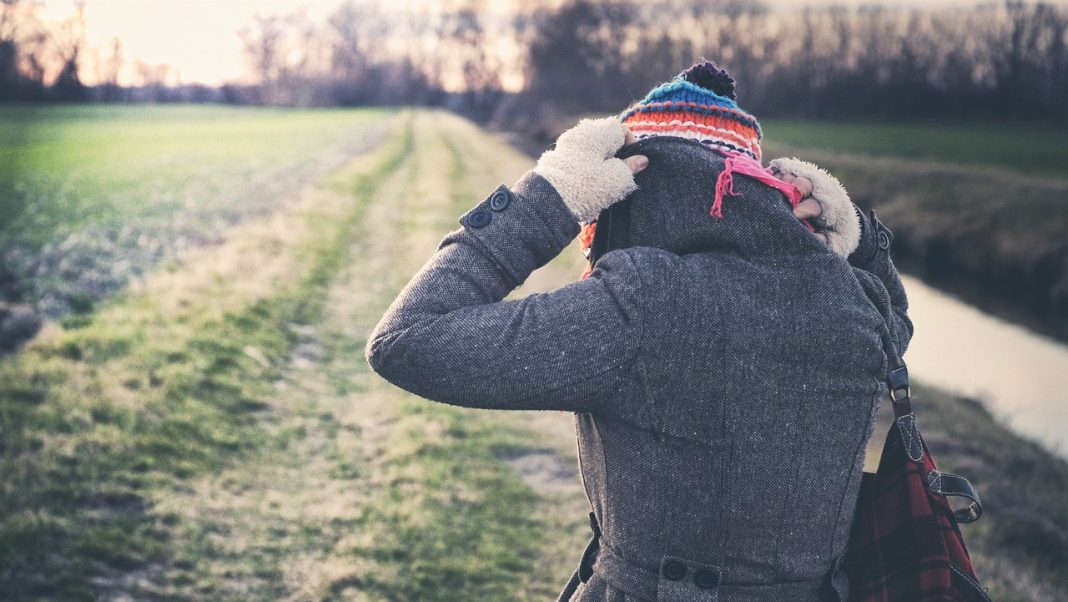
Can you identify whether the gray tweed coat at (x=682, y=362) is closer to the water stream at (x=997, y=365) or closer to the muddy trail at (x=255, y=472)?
the muddy trail at (x=255, y=472)

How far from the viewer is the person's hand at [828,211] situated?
Answer: 1.71m

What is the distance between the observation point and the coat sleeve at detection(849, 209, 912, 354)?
1882 mm

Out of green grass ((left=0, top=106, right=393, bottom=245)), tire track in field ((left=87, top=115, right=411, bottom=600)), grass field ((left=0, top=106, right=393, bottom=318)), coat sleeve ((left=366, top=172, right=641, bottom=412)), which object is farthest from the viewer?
green grass ((left=0, top=106, right=393, bottom=245))

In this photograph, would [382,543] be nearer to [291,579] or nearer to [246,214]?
[291,579]

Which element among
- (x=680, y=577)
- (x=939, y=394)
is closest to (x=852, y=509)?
(x=680, y=577)

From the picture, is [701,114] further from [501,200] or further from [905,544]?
[905,544]

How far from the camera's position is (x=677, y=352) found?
143 cm

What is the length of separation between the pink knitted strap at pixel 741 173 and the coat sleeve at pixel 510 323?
0.65 ft

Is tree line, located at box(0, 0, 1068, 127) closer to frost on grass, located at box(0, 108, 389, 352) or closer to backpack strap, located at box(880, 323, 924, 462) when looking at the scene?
frost on grass, located at box(0, 108, 389, 352)

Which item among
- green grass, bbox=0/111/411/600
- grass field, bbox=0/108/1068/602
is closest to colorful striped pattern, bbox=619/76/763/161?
grass field, bbox=0/108/1068/602

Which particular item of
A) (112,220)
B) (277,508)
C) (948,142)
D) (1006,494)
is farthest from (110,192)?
(948,142)

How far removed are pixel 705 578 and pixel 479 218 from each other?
771 mm

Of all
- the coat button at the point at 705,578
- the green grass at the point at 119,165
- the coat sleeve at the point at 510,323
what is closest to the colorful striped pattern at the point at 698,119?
the coat sleeve at the point at 510,323

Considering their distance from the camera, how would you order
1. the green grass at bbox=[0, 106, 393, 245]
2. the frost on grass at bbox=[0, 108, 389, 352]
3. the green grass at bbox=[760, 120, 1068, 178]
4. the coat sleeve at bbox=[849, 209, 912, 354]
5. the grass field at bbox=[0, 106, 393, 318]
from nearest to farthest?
the coat sleeve at bbox=[849, 209, 912, 354] → the frost on grass at bbox=[0, 108, 389, 352] → the grass field at bbox=[0, 106, 393, 318] → the green grass at bbox=[0, 106, 393, 245] → the green grass at bbox=[760, 120, 1068, 178]
